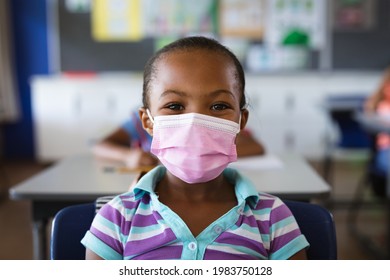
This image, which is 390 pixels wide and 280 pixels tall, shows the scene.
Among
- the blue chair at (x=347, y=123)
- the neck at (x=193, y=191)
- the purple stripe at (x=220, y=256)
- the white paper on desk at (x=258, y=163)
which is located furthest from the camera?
the blue chair at (x=347, y=123)

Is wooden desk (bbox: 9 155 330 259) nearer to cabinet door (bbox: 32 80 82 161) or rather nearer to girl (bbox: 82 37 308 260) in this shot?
girl (bbox: 82 37 308 260)

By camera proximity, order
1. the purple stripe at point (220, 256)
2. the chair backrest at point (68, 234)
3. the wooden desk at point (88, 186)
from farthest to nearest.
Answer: the wooden desk at point (88, 186)
the chair backrest at point (68, 234)
the purple stripe at point (220, 256)

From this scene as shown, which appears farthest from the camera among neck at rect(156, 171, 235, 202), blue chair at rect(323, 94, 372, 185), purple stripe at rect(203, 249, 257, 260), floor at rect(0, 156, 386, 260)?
blue chair at rect(323, 94, 372, 185)

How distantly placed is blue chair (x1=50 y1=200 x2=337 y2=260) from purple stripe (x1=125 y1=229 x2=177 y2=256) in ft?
0.67

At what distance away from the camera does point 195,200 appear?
104cm

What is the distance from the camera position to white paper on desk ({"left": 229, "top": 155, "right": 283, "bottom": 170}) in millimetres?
1871

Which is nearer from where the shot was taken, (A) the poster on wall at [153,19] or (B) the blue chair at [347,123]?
(B) the blue chair at [347,123]

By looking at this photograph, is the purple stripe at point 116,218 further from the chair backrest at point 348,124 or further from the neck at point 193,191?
the chair backrest at point 348,124

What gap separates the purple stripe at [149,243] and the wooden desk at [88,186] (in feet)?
1.90

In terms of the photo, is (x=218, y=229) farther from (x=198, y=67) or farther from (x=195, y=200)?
(x=198, y=67)

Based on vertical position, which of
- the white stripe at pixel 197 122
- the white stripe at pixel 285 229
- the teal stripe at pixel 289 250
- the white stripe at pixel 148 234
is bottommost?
the teal stripe at pixel 289 250

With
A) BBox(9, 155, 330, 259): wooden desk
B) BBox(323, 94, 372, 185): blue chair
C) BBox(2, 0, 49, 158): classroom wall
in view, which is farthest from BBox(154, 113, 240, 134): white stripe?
BBox(2, 0, 49, 158): classroom wall

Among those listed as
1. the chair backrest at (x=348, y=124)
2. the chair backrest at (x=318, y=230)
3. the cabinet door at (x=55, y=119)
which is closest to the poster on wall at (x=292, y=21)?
the chair backrest at (x=348, y=124)

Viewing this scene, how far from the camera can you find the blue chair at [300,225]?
1.13m
